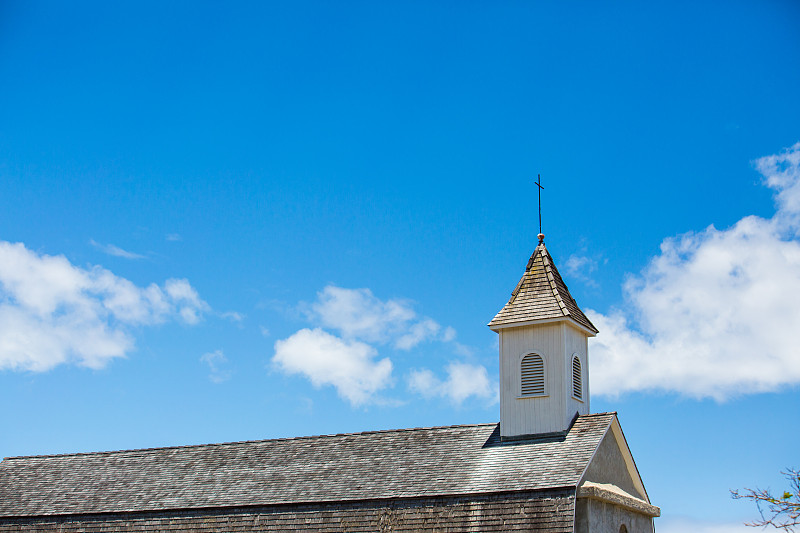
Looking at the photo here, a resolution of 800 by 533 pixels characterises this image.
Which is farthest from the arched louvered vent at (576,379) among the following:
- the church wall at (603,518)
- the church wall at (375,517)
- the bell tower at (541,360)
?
the church wall at (375,517)

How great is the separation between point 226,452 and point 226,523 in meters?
4.92

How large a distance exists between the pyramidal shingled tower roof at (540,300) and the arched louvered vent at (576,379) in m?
1.18

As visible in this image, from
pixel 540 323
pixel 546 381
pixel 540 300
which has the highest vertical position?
pixel 540 300

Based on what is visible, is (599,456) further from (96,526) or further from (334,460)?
(96,526)

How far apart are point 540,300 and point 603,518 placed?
24.0 feet

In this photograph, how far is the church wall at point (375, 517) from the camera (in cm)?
2264

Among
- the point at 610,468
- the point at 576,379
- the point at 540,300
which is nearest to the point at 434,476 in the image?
the point at 610,468

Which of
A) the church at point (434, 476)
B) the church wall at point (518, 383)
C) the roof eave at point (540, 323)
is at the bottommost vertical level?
the church at point (434, 476)

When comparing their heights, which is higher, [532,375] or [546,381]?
[532,375]

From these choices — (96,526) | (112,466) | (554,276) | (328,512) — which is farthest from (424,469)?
(112,466)

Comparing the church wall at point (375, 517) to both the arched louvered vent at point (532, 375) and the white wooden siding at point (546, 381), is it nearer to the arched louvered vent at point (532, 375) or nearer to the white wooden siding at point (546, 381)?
the white wooden siding at point (546, 381)

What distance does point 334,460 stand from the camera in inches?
1121

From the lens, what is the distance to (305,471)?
2817cm

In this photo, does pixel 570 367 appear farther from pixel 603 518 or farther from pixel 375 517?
pixel 375 517
